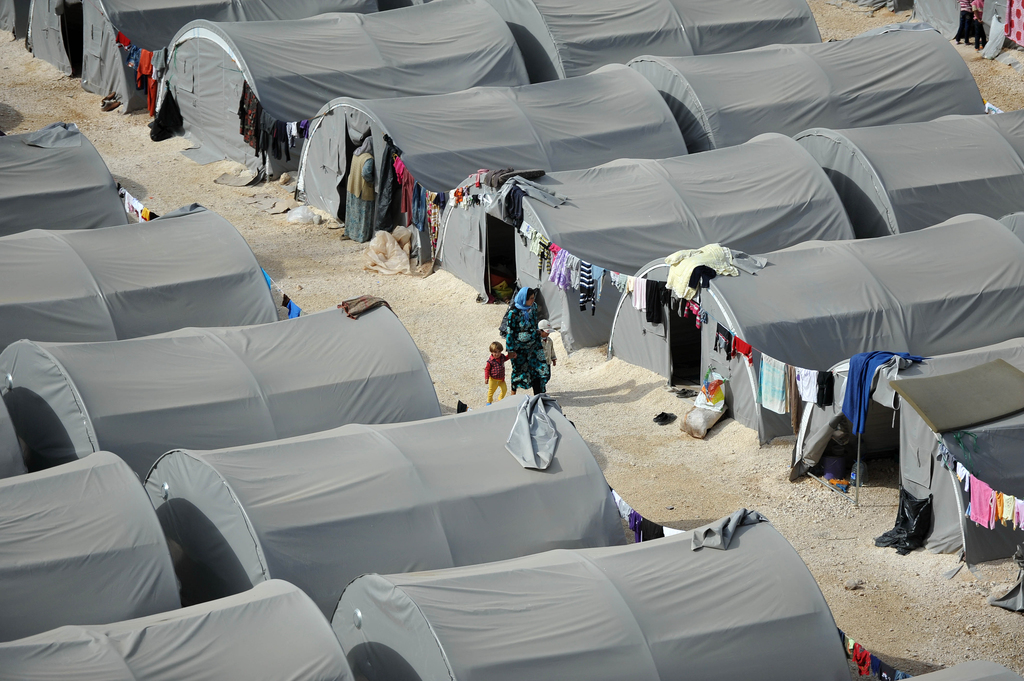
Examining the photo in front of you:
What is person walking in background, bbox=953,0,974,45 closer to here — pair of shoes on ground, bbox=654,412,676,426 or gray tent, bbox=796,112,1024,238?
gray tent, bbox=796,112,1024,238

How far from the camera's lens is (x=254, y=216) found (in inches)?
938

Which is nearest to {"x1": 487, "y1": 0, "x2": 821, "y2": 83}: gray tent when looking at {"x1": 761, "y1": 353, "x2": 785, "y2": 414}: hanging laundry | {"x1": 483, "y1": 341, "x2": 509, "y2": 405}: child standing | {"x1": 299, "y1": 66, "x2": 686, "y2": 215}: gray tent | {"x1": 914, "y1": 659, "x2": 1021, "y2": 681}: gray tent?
{"x1": 299, "y1": 66, "x2": 686, "y2": 215}: gray tent

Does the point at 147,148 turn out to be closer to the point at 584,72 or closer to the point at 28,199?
the point at 28,199

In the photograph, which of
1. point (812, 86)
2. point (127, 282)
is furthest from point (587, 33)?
point (127, 282)

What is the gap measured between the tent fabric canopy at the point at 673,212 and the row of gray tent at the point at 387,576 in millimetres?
6183

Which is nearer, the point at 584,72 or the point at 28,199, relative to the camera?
the point at 28,199

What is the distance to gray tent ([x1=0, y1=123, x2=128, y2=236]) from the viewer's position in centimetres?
2055

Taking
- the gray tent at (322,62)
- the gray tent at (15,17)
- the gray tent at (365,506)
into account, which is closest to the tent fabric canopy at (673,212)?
the gray tent at (365,506)

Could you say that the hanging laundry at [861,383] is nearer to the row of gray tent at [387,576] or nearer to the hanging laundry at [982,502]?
the hanging laundry at [982,502]

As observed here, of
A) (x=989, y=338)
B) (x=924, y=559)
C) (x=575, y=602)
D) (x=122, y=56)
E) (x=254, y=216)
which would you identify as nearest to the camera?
(x=575, y=602)

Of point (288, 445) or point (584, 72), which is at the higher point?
point (584, 72)

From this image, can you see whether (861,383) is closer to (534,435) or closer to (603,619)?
(534,435)

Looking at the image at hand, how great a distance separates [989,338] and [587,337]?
20.2ft

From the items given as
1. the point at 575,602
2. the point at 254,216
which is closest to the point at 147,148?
the point at 254,216
